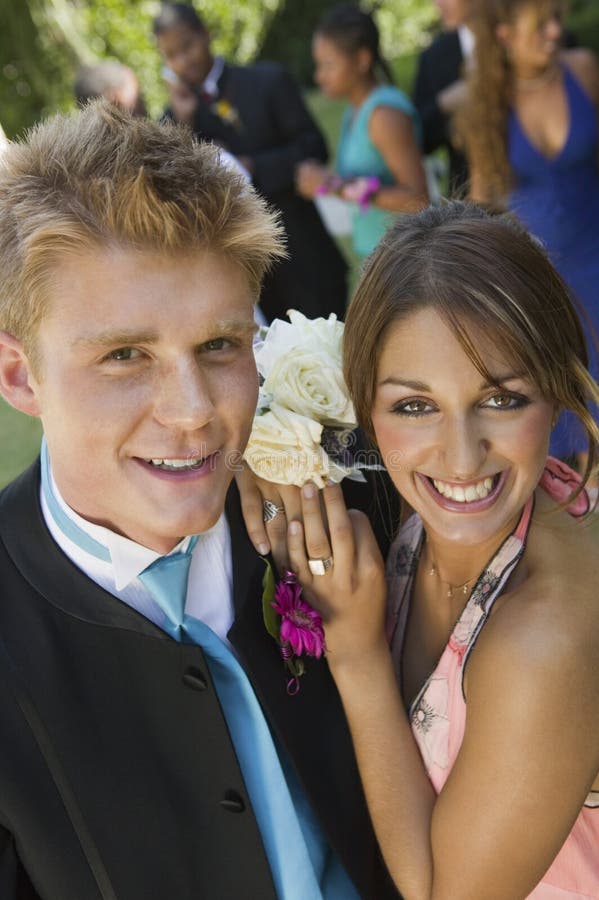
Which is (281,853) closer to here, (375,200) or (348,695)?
(348,695)

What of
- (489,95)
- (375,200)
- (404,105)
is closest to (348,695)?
(489,95)

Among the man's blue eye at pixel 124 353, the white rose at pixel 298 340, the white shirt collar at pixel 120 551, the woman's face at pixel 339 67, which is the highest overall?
the woman's face at pixel 339 67

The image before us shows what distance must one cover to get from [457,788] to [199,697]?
573 mm

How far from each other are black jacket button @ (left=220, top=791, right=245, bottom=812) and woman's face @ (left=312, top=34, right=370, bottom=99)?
5038 millimetres

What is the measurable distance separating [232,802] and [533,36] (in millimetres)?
4168

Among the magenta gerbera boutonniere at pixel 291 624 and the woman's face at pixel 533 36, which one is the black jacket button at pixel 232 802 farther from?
the woman's face at pixel 533 36

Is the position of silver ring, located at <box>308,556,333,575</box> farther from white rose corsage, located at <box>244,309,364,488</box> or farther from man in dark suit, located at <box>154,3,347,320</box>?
man in dark suit, located at <box>154,3,347,320</box>

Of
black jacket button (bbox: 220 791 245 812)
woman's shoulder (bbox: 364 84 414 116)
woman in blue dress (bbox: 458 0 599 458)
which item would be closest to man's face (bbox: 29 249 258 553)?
black jacket button (bbox: 220 791 245 812)

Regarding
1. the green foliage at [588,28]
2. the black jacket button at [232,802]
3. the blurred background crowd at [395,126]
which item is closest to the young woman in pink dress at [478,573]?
the black jacket button at [232,802]

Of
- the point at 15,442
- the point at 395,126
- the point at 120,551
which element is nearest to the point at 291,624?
the point at 120,551

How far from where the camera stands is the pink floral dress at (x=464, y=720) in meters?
2.16

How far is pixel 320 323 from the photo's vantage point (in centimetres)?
237

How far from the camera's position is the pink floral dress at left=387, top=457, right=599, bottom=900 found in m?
2.16

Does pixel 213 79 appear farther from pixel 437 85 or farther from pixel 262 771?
pixel 262 771
